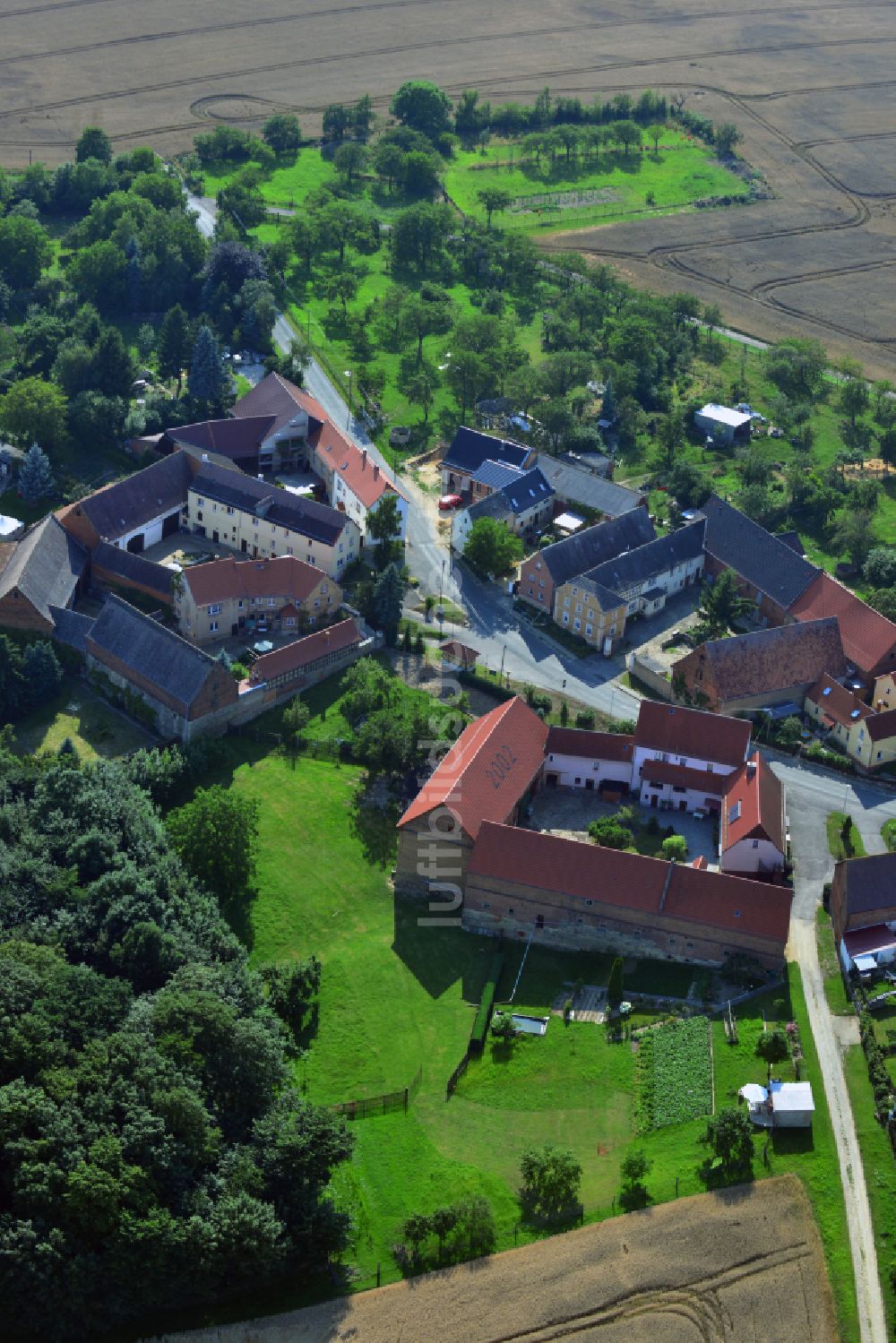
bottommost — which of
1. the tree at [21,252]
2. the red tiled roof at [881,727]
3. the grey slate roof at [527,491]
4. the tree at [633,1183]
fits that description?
the tree at [633,1183]

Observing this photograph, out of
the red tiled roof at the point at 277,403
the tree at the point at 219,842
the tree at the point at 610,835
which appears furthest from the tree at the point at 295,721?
the red tiled roof at the point at 277,403

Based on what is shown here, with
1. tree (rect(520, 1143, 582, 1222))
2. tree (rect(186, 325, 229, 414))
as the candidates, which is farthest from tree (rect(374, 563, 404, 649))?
tree (rect(520, 1143, 582, 1222))

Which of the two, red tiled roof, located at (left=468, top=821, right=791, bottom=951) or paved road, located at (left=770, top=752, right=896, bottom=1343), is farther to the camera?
red tiled roof, located at (left=468, top=821, right=791, bottom=951)

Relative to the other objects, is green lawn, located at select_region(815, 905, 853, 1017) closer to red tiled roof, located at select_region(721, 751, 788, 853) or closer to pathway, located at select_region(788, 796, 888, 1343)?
pathway, located at select_region(788, 796, 888, 1343)

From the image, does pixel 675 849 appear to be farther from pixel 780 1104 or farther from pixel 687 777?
pixel 780 1104

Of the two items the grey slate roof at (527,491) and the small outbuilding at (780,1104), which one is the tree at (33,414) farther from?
the small outbuilding at (780,1104)

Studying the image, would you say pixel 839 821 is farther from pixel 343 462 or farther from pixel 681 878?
pixel 343 462

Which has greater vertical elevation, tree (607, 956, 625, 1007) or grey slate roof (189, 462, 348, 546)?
grey slate roof (189, 462, 348, 546)

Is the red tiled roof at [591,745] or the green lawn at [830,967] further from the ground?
the red tiled roof at [591,745]

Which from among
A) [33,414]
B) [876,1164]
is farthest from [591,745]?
[33,414]
